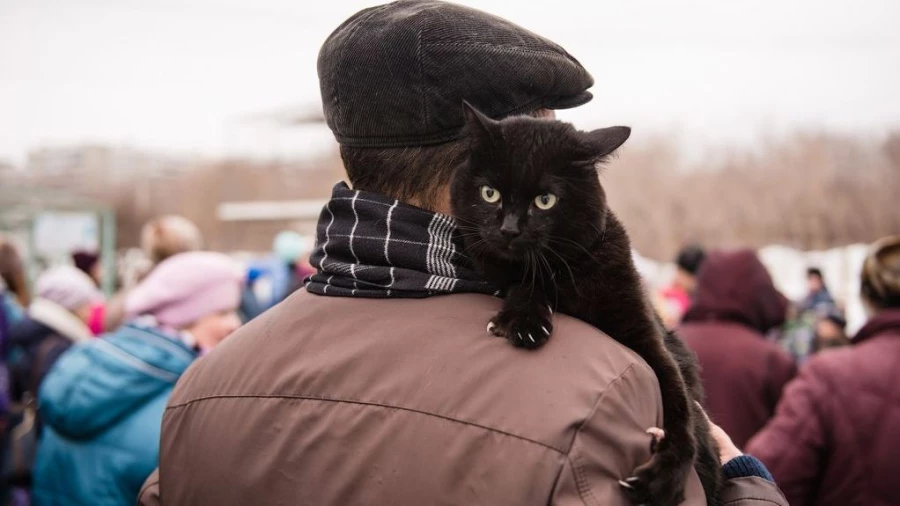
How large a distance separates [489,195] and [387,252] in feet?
1.10

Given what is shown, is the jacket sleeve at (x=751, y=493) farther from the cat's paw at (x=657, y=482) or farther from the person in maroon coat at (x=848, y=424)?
the person in maroon coat at (x=848, y=424)

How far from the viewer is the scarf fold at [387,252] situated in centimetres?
147

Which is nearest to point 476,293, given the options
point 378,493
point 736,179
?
point 378,493

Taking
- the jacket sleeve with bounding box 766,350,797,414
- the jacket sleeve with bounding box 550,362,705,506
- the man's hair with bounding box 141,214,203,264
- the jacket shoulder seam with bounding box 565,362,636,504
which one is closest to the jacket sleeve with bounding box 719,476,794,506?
the jacket sleeve with bounding box 550,362,705,506

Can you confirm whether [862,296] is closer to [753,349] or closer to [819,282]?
[753,349]

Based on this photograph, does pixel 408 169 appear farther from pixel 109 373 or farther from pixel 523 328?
pixel 109 373

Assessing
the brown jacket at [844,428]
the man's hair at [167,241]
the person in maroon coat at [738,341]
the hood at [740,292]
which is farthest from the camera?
the hood at [740,292]

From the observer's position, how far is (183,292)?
3.88m

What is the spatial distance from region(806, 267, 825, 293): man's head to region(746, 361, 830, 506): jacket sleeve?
863 centimetres

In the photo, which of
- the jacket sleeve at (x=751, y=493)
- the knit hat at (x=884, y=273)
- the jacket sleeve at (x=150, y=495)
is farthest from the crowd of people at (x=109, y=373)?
the knit hat at (x=884, y=273)

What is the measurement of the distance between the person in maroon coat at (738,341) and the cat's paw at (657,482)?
132 inches

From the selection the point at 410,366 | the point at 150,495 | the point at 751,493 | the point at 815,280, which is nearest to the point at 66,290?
the point at 150,495

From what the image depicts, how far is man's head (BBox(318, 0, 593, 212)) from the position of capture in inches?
59.2

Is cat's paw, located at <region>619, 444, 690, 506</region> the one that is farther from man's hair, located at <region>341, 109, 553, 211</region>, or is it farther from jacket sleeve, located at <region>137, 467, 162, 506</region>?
jacket sleeve, located at <region>137, 467, 162, 506</region>
